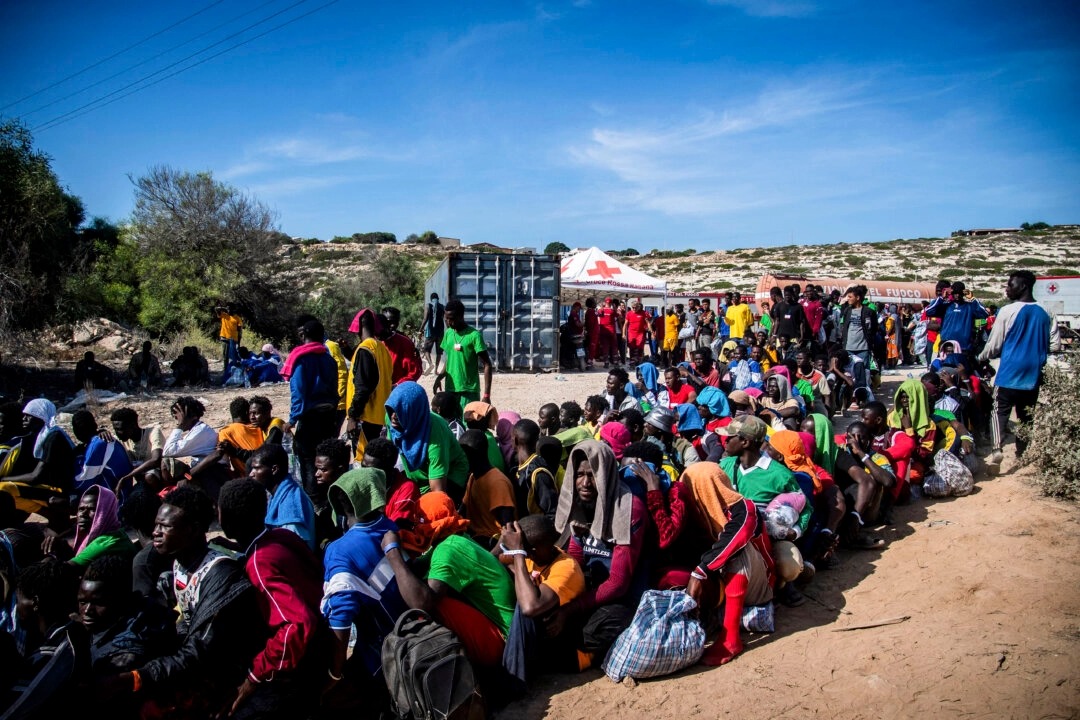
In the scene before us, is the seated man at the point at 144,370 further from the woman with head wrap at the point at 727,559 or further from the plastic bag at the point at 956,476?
the plastic bag at the point at 956,476

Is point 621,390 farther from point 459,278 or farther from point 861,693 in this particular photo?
point 459,278

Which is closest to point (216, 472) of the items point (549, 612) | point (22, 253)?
point (549, 612)

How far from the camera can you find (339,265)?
4488 cm

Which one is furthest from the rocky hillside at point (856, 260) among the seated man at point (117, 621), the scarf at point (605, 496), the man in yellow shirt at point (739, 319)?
the seated man at point (117, 621)

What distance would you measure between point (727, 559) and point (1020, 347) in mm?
4080

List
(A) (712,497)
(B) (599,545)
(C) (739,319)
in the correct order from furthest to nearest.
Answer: (C) (739,319)
(A) (712,497)
(B) (599,545)

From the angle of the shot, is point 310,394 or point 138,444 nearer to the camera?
point 310,394

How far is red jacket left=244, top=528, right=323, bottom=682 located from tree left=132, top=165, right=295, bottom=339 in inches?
732

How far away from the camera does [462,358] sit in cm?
664

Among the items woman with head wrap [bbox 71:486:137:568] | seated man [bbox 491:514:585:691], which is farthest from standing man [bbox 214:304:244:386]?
seated man [bbox 491:514:585:691]

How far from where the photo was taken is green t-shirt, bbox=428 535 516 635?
3.36 metres

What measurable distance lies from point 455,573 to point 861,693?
206 centimetres

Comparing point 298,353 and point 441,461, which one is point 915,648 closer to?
point 441,461

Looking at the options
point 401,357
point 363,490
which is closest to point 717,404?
point 401,357
